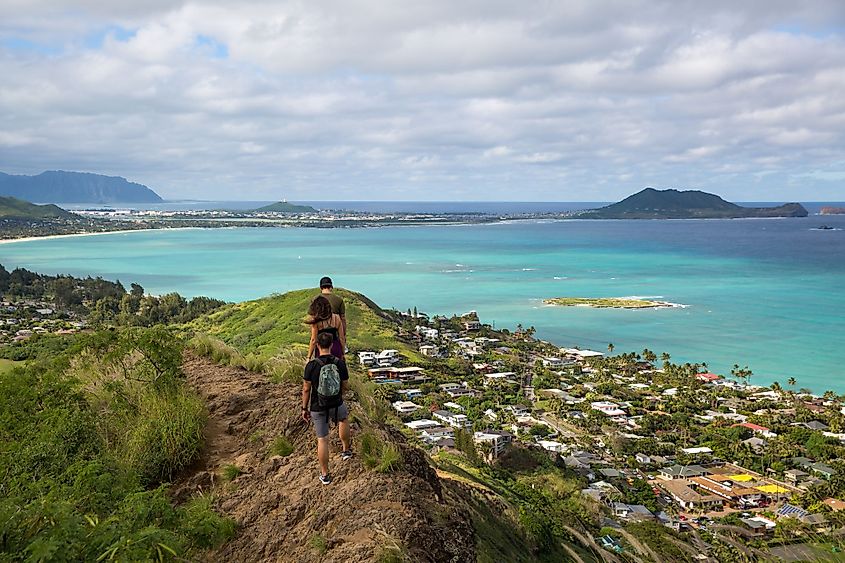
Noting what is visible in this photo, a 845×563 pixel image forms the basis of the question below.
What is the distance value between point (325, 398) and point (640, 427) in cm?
2996

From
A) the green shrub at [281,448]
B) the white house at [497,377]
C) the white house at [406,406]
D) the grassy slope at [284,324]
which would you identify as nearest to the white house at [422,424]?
the white house at [406,406]

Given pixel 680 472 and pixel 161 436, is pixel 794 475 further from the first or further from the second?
pixel 161 436

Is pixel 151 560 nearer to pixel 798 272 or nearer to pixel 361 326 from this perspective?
pixel 361 326

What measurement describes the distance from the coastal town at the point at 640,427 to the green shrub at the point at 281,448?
9971 mm

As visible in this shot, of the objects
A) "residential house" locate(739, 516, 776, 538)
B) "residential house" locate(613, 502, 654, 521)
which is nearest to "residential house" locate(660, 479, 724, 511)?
"residential house" locate(739, 516, 776, 538)

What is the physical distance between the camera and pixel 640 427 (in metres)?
32.8

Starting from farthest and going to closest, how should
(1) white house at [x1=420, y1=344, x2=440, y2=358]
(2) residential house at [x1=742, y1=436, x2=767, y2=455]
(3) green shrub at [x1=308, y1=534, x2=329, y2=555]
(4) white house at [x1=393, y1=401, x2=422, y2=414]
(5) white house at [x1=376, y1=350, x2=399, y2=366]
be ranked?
(1) white house at [x1=420, y1=344, x2=440, y2=358]
(5) white house at [x1=376, y1=350, x2=399, y2=366]
(4) white house at [x1=393, y1=401, x2=422, y2=414]
(2) residential house at [x1=742, y1=436, x2=767, y2=455]
(3) green shrub at [x1=308, y1=534, x2=329, y2=555]

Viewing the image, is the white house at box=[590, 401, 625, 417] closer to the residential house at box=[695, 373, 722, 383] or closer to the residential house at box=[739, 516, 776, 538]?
the residential house at box=[695, 373, 722, 383]

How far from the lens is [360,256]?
118 meters

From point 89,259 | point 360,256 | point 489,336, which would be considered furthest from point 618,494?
point 89,259

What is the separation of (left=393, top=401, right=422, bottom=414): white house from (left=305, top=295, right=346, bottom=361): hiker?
1020 inches

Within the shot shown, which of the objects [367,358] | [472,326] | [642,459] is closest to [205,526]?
[642,459]

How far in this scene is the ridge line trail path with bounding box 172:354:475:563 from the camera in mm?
5133

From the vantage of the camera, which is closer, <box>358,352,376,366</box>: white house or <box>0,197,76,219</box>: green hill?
<box>358,352,376,366</box>: white house
